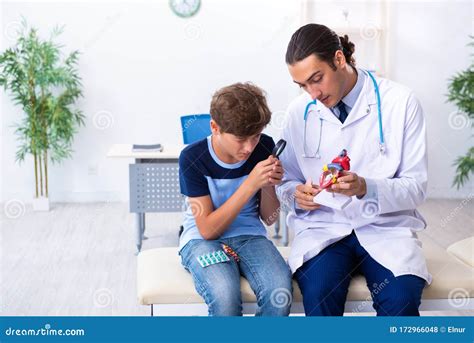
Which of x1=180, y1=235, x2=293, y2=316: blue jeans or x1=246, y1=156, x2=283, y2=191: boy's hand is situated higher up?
x1=246, y1=156, x2=283, y2=191: boy's hand

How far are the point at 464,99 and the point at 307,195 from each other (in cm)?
354

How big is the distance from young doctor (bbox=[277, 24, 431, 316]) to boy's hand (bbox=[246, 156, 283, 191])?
4.3 inches

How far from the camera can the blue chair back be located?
3.83 metres

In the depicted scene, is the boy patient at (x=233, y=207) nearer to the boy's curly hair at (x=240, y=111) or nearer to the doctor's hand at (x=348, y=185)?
the boy's curly hair at (x=240, y=111)

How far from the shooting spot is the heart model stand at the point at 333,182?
6.35 ft

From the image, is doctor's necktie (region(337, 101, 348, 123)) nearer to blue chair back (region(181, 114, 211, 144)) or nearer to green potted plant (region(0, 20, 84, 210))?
blue chair back (region(181, 114, 211, 144))

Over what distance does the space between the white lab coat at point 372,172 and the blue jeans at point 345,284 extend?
0.03 metres

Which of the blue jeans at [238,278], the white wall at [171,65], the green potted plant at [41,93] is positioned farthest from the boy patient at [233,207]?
the white wall at [171,65]

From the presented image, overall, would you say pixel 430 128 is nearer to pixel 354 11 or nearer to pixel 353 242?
pixel 354 11

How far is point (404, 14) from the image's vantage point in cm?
550

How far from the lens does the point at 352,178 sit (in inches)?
75.2

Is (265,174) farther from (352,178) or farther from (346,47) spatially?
(346,47)

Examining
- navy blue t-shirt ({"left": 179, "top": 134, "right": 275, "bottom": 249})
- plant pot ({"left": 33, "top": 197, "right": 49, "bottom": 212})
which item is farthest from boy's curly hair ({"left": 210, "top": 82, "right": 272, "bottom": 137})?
plant pot ({"left": 33, "top": 197, "right": 49, "bottom": 212})
